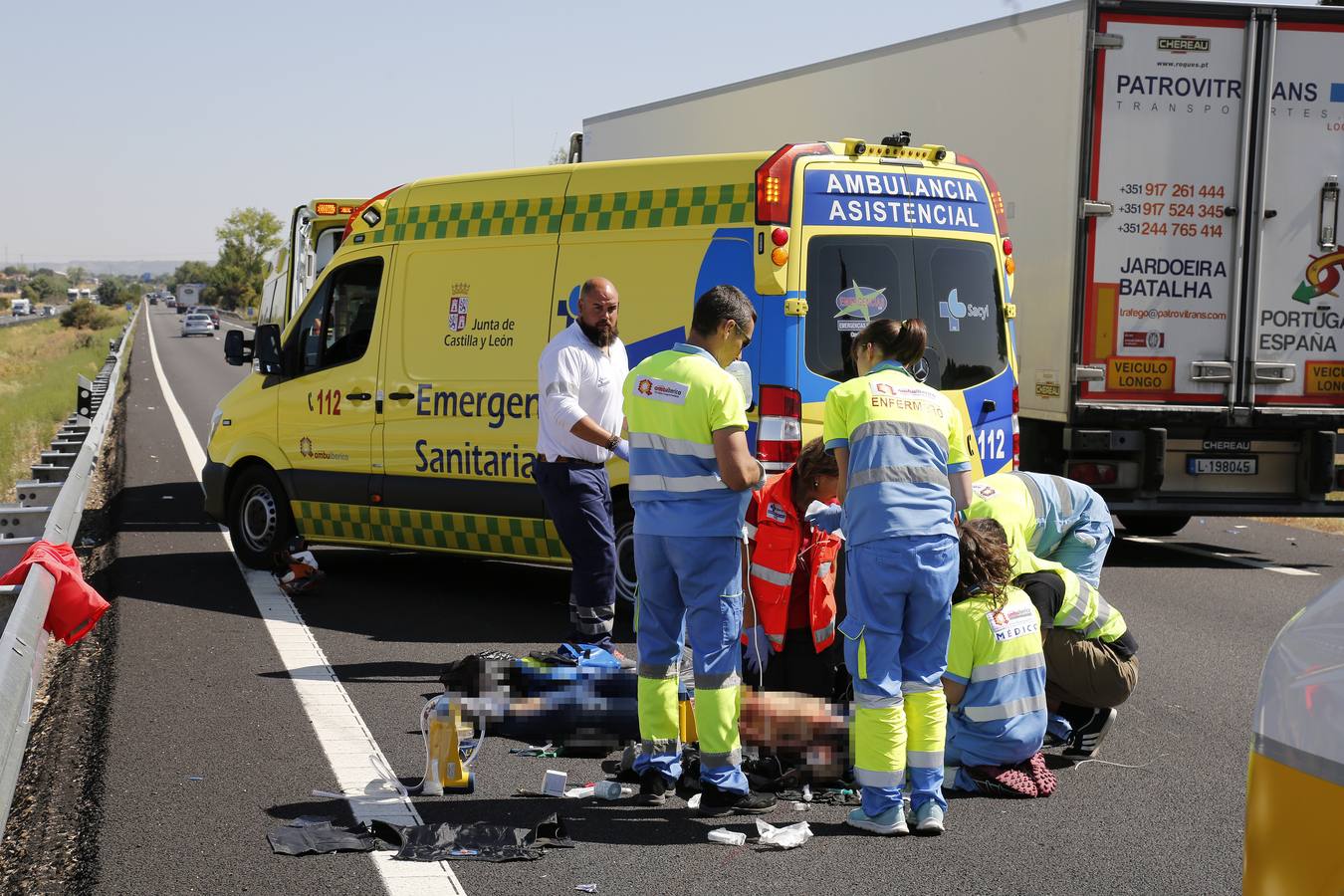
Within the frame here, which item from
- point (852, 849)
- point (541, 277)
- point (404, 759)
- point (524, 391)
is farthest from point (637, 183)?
point (852, 849)

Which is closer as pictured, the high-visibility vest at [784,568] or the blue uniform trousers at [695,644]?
the blue uniform trousers at [695,644]

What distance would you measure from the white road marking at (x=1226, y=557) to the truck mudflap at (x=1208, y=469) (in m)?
0.43

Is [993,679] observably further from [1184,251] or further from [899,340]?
[1184,251]

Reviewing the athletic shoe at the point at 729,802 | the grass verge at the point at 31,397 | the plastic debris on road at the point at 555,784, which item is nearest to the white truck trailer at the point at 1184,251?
the athletic shoe at the point at 729,802

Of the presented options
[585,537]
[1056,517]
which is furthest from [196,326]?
[1056,517]

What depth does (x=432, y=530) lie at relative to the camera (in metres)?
9.08

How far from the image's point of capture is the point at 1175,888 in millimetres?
4543

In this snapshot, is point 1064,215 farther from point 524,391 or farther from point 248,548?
point 248,548

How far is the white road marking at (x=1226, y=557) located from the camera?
10898 millimetres

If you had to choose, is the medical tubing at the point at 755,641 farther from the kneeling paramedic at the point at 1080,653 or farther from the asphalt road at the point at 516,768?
the kneeling paramedic at the point at 1080,653

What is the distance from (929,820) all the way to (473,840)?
4.95 ft

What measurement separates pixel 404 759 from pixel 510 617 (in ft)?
9.18

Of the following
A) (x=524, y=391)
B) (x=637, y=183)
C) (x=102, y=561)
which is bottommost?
(x=102, y=561)

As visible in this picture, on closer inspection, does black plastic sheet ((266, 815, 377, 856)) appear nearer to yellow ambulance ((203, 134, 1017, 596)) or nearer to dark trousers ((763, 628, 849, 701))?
dark trousers ((763, 628, 849, 701))
